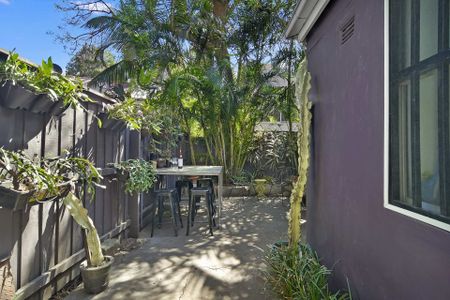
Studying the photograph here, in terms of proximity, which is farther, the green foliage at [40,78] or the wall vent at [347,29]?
the wall vent at [347,29]

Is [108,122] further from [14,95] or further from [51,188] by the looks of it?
[51,188]

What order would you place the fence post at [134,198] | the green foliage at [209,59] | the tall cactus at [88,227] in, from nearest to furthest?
the tall cactus at [88,227], the fence post at [134,198], the green foliage at [209,59]

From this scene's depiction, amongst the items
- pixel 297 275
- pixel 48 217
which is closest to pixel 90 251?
pixel 48 217

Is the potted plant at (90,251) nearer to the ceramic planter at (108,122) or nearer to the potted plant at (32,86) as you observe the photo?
the potted plant at (32,86)

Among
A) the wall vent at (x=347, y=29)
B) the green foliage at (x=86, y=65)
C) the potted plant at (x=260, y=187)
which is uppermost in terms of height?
the green foliage at (x=86, y=65)

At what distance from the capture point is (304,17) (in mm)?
3131

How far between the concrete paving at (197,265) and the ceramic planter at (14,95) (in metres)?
1.67

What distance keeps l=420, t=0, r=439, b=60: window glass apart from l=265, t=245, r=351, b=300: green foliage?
1614 millimetres

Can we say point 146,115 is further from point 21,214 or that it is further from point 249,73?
point 249,73

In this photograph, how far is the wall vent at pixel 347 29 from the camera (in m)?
2.19

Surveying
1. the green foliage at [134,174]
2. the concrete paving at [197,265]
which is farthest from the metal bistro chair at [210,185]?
the green foliage at [134,174]

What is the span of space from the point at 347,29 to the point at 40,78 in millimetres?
2304

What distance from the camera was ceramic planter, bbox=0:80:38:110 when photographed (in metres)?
1.86

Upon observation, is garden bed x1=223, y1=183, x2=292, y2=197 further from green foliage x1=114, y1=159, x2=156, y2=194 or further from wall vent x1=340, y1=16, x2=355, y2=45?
wall vent x1=340, y1=16, x2=355, y2=45
